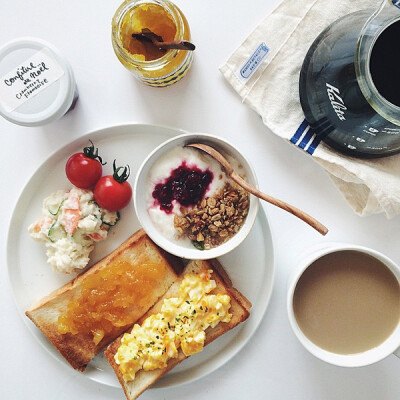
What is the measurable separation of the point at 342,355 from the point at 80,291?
2.81 ft

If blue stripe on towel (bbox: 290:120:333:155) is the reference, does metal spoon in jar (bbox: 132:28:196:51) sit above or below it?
above

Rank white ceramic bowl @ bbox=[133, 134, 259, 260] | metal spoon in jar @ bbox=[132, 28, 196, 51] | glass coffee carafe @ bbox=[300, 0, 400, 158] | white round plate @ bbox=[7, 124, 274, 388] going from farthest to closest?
white round plate @ bbox=[7, 124, 274, 388] < white ceramic bowl @ bbox=[133, 134, 259, 260] < metal spoon in jar @ bbox=[132, 28, 196, 51] < glass coffee carafe @ bbox=[300, 0, 400, 158]

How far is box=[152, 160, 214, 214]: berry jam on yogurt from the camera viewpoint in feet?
4.84

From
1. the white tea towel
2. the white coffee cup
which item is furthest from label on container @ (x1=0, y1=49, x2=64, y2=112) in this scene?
the white coffee cup

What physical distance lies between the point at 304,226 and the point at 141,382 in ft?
2.43

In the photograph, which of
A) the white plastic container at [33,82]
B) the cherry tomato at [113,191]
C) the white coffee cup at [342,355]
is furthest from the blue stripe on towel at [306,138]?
the white plastic container at [33,82]

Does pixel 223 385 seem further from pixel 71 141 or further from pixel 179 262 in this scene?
pixel 71 141

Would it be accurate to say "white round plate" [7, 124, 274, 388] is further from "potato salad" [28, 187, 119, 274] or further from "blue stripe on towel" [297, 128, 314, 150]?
"blue stripe on towel" [297, 128, 314, 150]

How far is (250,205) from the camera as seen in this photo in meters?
1.49

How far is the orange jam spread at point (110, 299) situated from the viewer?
1.53 meters

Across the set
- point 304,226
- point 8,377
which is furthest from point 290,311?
point 8,377

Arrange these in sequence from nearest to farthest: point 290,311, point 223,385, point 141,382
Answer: point 290,311 → point 141,382 → point 223,385

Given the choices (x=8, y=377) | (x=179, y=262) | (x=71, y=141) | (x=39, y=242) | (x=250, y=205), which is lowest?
(x=8, y=377)

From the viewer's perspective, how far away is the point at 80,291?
5.20 feet
